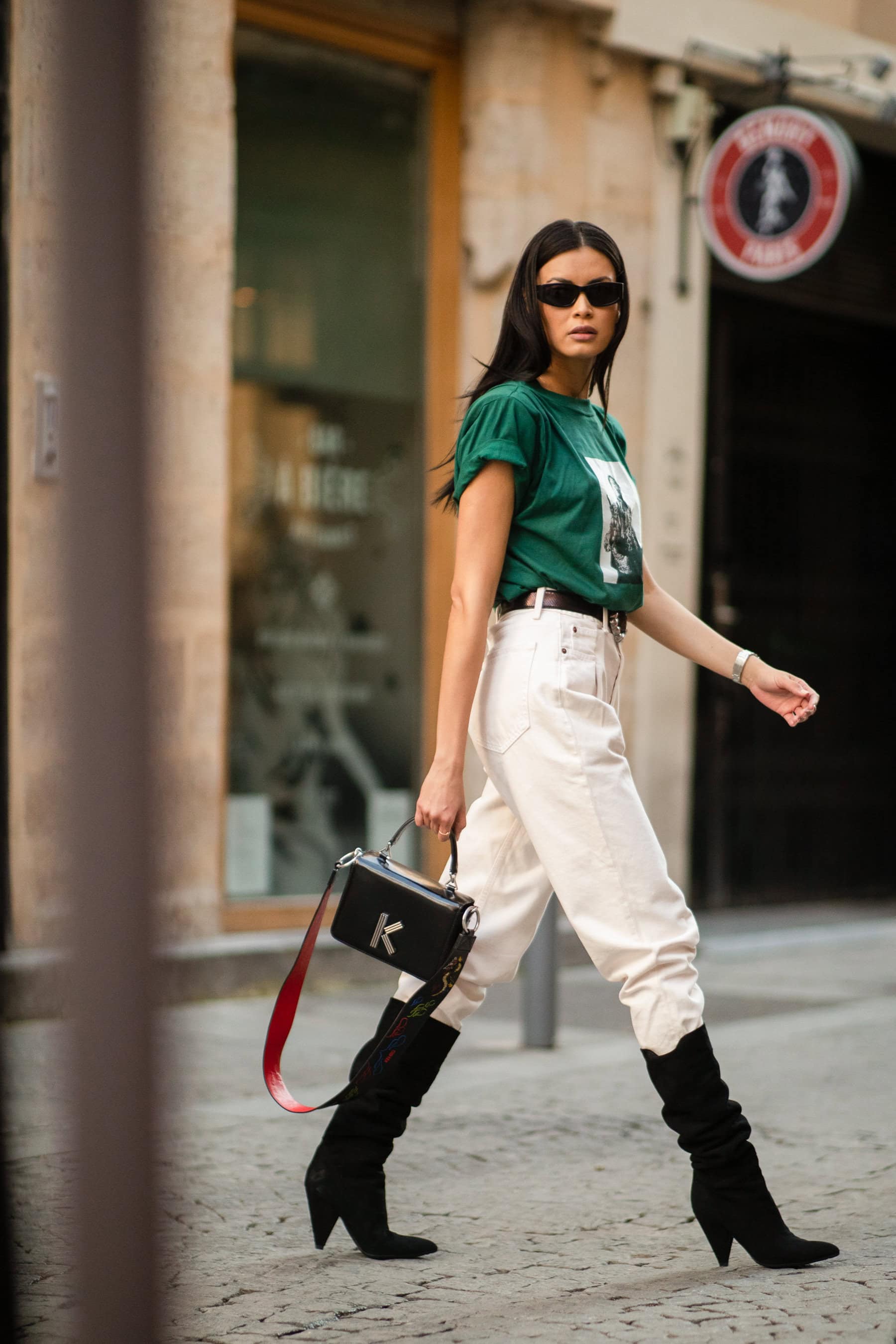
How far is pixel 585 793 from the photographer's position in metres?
3.13

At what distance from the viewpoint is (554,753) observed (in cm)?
313

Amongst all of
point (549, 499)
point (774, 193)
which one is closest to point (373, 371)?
point (774, 193)

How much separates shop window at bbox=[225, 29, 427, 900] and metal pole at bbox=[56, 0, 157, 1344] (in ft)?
21.4

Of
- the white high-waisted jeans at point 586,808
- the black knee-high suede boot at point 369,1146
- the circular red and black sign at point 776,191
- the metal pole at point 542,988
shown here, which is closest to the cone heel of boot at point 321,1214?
the black knee-high suede boot at point 369,1146

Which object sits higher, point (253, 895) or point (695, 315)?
point (695, 315)

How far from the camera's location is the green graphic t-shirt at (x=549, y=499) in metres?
3.18

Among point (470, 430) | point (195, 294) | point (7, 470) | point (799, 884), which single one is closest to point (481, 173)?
point (195, 294)

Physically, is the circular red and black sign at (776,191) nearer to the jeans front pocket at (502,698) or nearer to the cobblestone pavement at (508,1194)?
the cobblestone pavement at (508,1194)

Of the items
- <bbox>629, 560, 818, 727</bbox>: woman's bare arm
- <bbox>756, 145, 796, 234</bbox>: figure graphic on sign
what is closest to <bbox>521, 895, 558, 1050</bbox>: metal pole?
<bbox>629, 560, 818, 727</bbox>: woman's bare arm

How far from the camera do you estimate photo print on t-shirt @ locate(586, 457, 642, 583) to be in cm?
324

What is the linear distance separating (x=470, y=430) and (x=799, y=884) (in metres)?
7.64

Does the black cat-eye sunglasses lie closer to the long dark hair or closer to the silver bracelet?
the long dark hair

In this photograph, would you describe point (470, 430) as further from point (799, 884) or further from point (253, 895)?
point (799, 884)

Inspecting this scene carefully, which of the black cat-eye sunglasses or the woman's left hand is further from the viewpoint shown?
the woman's left hand
